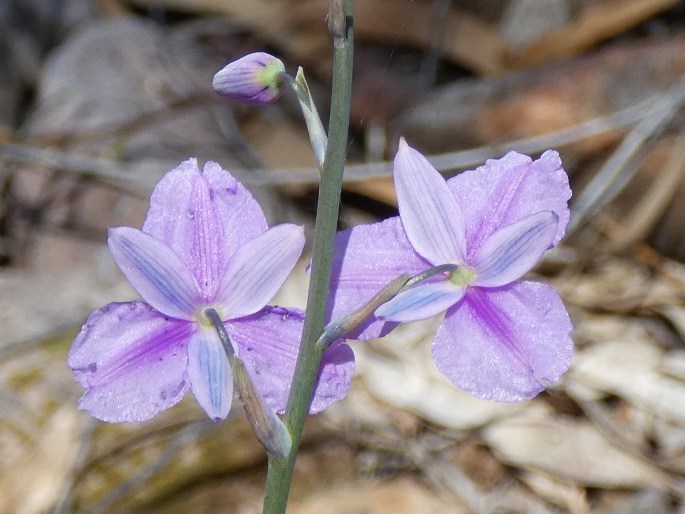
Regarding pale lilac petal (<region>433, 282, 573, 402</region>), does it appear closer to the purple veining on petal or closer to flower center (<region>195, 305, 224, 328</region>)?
the purple veining on petal

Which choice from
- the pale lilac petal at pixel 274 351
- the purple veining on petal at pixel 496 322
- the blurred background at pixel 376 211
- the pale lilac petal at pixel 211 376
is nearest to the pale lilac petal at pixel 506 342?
the purple veining on petal at pixel 496 322

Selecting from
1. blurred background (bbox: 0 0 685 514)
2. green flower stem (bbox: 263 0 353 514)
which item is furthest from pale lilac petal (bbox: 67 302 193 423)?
blurred background (bbox: 0 0 685 514)

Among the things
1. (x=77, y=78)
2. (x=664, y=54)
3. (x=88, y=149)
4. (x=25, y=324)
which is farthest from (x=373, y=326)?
(x=77, y=78)

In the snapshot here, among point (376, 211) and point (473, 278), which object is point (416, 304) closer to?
point (473, 278)

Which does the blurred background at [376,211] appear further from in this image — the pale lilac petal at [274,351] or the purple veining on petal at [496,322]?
the purple veining on petal at [496,322]

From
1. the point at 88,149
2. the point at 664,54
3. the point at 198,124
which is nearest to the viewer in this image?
the point at 664,54

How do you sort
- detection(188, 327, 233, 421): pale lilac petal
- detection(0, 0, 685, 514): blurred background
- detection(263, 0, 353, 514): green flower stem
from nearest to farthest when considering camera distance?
1. detection(263, 0, 353, 514): green flower stem
2. detection(188, 327, 233, 421): pale lilac petal
3. detection(0, 0, 685, 514): blurred background

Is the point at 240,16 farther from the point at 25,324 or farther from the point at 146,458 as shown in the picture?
the point at 146,458

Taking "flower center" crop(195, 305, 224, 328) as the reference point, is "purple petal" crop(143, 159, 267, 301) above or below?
above
